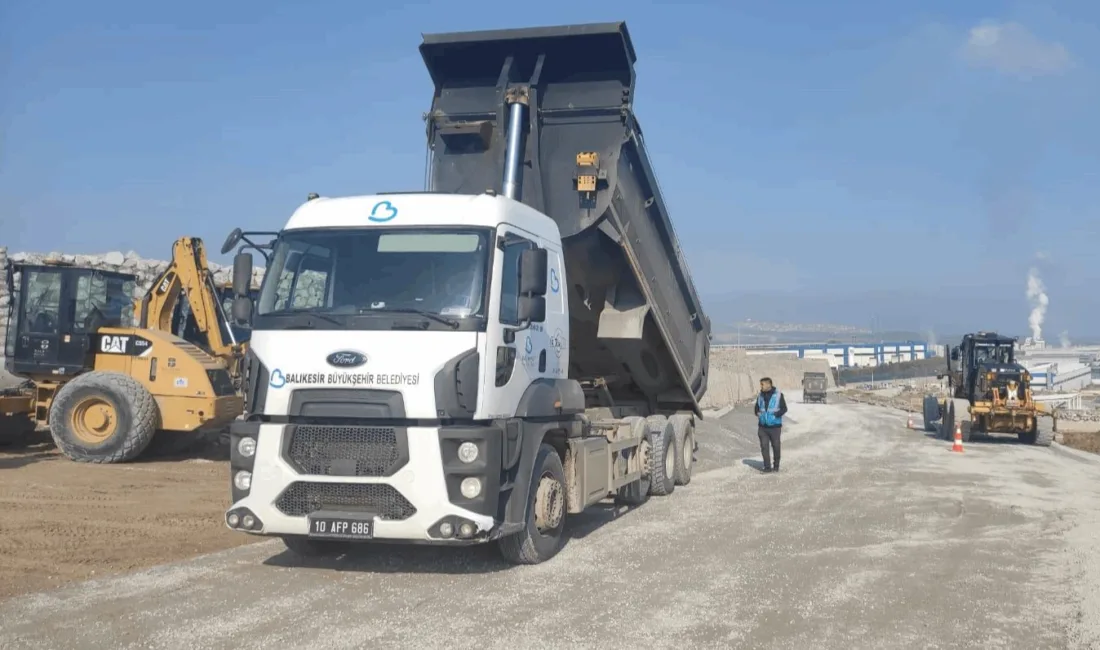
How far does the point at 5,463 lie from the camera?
1282cm

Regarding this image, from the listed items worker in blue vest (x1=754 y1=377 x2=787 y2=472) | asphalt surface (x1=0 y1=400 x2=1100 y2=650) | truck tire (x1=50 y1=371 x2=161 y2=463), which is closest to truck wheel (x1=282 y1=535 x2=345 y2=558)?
asphalt surface (x1=0 y1=400 x2=1100 y2=650)

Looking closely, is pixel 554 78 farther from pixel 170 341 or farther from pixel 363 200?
pixel 170 341

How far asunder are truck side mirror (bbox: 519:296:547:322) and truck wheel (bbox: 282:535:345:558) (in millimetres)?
2462

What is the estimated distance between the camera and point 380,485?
6547mm

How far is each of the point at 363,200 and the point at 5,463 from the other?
27.5ft

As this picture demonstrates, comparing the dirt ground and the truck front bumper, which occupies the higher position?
the truck front bumper

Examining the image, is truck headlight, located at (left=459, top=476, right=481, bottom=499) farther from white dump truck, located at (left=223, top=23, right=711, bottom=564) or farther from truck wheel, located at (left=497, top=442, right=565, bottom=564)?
truck wheel, located at (left=497, top=442, right=565, bottom=564)

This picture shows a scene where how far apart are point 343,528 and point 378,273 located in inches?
72.9

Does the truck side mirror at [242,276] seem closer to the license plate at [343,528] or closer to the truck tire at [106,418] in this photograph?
the license plate at [343,528]

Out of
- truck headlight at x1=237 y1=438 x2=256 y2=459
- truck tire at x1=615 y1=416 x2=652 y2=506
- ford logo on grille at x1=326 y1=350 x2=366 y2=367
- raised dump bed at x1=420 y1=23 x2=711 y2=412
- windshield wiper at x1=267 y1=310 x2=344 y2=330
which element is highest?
raised dump bed at x1=420 y1=23 x2=711 y2=412

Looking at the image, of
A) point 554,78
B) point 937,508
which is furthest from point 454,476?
point 937,508

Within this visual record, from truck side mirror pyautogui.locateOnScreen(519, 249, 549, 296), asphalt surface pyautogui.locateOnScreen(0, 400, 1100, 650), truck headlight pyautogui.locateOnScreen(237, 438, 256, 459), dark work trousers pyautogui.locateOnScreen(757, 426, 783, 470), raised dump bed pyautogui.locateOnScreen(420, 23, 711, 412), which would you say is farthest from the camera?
dark work trousers pyautogui.locateOnScreen(757, 426, 783, 470)

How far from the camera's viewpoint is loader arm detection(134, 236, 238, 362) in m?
14.2

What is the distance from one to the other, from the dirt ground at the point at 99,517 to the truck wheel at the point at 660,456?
4921mm
